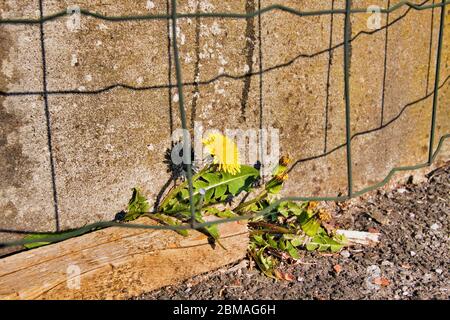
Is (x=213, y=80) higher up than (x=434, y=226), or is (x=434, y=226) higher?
(x=213, y=80)

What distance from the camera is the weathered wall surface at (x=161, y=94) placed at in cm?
209

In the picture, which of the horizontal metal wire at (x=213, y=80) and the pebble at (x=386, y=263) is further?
the pebble at (x=386, y=263)

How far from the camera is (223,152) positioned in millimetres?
2477

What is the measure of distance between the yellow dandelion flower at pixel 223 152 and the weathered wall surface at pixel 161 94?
77mm

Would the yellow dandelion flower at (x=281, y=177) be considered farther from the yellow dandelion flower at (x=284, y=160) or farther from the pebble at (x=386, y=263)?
the pebble at (x=386, y=263)

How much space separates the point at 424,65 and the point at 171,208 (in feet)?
5.80

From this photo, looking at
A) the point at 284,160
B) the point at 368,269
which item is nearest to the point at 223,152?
the point at 284,160

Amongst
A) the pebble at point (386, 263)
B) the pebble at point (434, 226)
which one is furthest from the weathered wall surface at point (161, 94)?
the pebble at point (386, 263)

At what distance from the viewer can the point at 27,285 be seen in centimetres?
194

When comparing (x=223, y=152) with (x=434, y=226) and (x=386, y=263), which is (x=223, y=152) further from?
(x=434, y=226)

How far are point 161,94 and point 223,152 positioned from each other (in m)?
0.38

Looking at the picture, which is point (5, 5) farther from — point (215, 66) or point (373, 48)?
point (373, 48)

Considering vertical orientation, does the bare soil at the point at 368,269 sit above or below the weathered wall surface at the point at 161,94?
below
